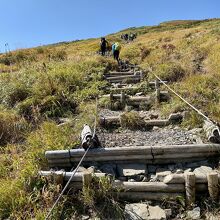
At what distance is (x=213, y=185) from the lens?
519 cm

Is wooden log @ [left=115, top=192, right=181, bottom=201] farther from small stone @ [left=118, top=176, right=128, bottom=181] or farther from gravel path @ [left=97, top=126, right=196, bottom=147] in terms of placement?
gravel path @ [left=97, top=126, right=196, bottom=147]

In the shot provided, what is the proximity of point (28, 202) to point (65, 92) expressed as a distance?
6.03m

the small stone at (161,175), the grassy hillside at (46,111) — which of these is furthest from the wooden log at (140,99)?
the small stone at (161,175)

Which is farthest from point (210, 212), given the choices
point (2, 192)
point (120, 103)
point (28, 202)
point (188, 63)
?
point (188, 63)

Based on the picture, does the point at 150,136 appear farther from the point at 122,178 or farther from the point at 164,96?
the point at 164,96

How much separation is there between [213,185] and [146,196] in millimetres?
1029

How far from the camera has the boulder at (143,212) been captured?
5074mm

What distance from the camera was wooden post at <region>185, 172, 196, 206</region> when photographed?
5.24 m

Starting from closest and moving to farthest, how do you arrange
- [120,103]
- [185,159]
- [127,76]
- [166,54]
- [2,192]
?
[2,192] < [185,159] < [120,103] < [127,76] < [166,54]

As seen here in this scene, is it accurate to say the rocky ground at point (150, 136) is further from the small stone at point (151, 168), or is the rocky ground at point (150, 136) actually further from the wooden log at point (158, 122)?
the small stone at point (151, 168)

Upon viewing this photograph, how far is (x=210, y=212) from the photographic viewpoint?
5047 millimetres

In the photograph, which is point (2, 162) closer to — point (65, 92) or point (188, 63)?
point (65, 92)

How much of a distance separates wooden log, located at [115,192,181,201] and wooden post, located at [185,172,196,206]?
0.49 ft

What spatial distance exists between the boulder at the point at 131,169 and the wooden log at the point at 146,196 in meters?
0.62
